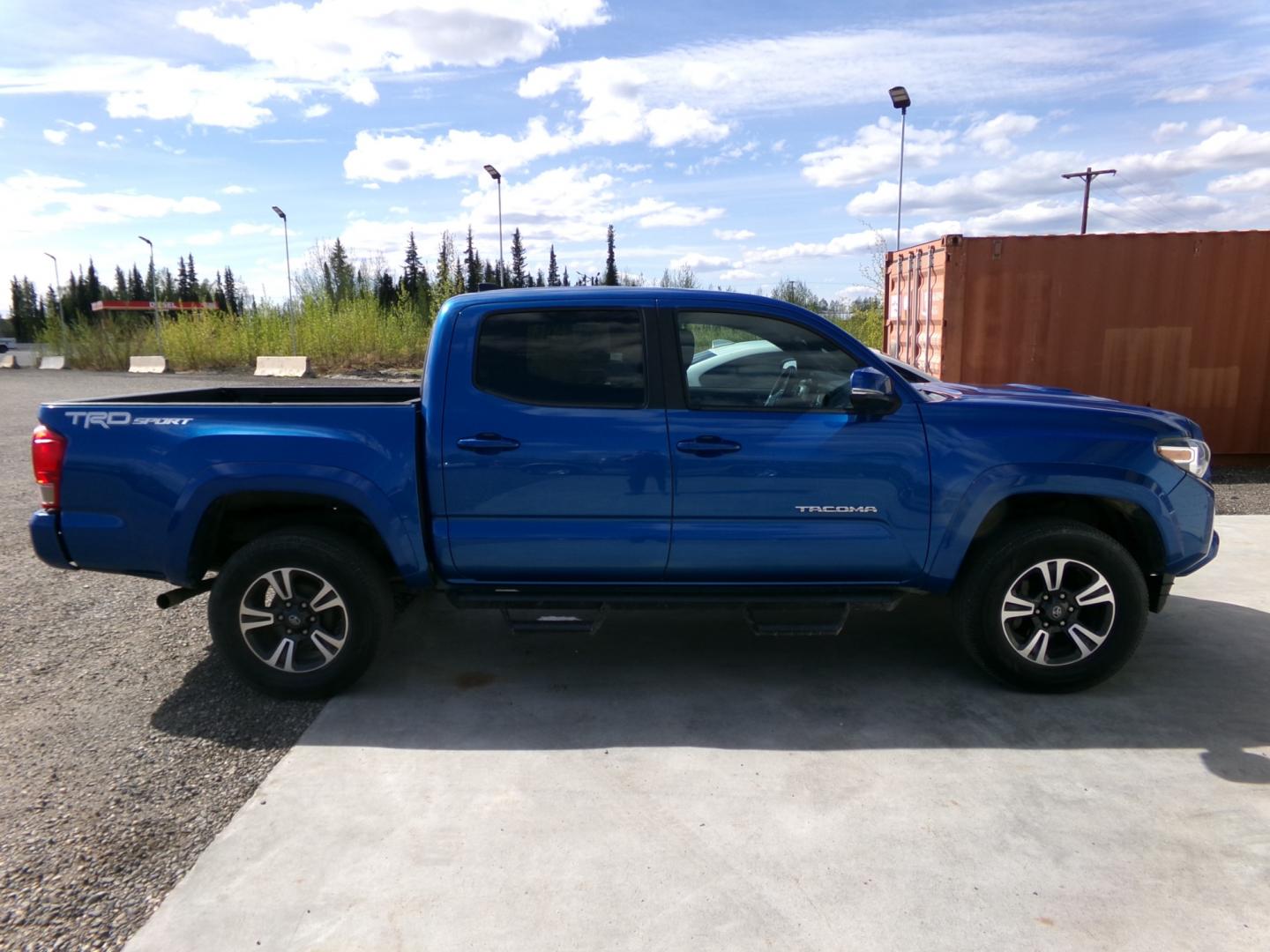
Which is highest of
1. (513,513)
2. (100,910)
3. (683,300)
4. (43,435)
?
(683,300)

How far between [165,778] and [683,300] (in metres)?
3.02

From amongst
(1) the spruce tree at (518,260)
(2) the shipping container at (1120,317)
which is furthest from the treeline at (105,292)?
(2) the shipping container at (1120,317)

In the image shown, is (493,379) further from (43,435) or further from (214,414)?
(43,435)

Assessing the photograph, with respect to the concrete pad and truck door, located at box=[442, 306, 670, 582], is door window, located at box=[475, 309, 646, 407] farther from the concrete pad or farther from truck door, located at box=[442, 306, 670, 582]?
the concrete pad

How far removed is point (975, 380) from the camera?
9.68 meters

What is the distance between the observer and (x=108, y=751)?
151 inches

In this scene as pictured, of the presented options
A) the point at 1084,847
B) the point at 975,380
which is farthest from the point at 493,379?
the point at 975,380

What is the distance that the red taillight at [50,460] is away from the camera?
162 inches

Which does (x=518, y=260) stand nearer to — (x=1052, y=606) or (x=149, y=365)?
(x=149, y=365)

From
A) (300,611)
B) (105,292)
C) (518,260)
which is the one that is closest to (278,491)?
(300,611)

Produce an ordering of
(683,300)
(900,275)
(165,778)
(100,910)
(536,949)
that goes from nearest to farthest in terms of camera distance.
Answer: (536,949), (100,910), (165,778), (683,300), (900,275)

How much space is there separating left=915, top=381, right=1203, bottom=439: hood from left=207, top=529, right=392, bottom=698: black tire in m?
2.81

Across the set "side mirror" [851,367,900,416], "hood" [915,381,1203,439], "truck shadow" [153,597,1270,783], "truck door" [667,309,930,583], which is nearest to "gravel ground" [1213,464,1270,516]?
"truck shadow" [153,597,1270,783]

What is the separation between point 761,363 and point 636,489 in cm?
87
